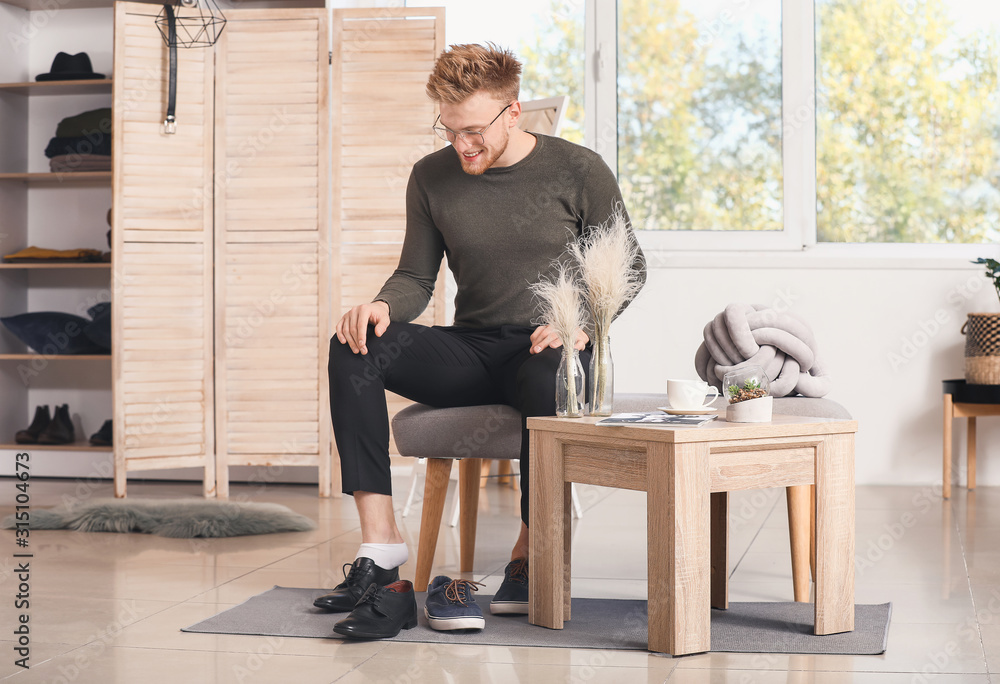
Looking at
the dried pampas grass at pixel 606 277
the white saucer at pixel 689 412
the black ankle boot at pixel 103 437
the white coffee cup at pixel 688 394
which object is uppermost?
the dried pampas grass at pixel 606 277

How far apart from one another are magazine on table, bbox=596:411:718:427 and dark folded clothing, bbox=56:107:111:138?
310 cm

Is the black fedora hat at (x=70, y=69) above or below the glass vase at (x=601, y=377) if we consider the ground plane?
above

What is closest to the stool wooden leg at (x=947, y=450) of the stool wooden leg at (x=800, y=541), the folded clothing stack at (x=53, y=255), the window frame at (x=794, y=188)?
the window frame at (x=794, y=188)

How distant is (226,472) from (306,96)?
1448 mm

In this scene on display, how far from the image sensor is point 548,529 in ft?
6.23

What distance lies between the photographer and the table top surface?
1664 mm

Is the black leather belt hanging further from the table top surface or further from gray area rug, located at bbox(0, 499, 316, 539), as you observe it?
the table top surface

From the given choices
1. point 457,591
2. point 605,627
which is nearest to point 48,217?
point 457,591

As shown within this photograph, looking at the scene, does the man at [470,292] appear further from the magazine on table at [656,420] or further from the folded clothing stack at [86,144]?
the folded clothing stack at [86,144]

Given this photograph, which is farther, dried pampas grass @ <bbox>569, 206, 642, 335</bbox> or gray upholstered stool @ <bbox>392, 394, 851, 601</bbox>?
gray upholstered stool @ <bbox>392, 394, 851, 601</bbox>

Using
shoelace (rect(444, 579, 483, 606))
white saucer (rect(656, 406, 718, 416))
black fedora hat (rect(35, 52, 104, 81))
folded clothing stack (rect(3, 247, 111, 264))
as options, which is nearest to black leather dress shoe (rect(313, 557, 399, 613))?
shoelace (rect(444, 579, 483, 606))

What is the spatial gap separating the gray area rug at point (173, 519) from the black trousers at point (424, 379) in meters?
1.05

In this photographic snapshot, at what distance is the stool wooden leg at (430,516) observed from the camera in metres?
Answer: 2.30

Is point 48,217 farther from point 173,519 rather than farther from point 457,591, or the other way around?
point 457,591
